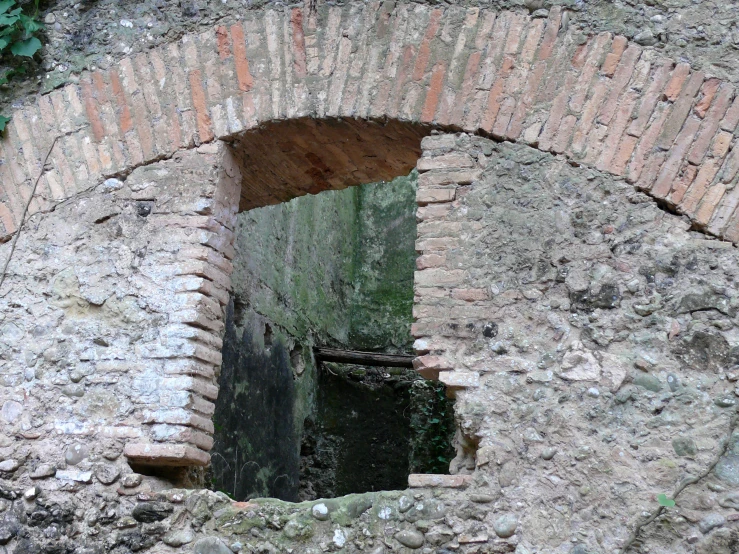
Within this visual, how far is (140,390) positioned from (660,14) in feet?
8.76

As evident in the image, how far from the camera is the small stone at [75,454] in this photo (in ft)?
11.0

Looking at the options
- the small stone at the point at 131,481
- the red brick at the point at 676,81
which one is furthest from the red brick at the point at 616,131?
the small stone at the point at 131,481

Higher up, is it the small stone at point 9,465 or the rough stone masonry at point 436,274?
the rough stone masonry at point 436,274

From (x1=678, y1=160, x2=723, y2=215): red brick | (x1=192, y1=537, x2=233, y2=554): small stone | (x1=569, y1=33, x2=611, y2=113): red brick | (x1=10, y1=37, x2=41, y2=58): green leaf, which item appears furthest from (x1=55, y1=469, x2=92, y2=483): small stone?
(x1=678, y1=160, x2=723, y2=215): red brick

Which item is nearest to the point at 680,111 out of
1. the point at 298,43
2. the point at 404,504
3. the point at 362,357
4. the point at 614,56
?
the point at 614,56

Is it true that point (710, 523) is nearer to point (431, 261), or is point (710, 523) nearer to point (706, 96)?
point (431, 261)

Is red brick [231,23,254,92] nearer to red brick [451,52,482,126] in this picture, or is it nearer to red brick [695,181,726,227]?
red brick [451,52,482,126]

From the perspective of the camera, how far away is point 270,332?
275 inches

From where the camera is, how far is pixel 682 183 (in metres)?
3.13

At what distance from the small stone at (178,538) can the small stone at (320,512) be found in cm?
49

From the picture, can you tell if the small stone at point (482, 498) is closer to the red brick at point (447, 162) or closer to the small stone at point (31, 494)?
the red brick at point (447, 162)

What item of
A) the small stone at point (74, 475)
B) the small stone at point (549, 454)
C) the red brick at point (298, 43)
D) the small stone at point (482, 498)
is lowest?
the small stone at point (482, 498)

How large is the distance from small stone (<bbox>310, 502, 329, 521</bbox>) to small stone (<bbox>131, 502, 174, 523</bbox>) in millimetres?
586

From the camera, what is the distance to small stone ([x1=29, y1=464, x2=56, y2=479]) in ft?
11.0
